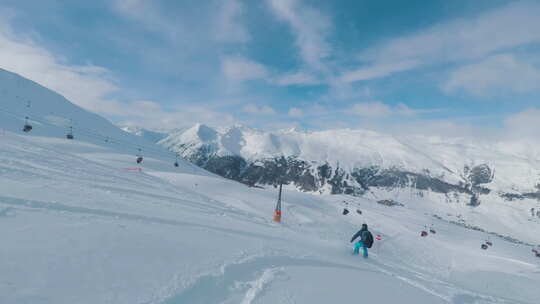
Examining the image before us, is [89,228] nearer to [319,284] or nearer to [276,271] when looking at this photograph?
[276,271]

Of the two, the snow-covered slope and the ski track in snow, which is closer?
the ski track in snow

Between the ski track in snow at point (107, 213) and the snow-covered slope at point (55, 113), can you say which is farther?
the snow-covered slope at point (55, 113)

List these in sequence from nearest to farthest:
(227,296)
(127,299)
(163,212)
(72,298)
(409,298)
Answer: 1. (72,298)
2. (127,299)
3. (227,296)
4. (409,298)
5. (163,212)

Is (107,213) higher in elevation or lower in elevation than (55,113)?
lower

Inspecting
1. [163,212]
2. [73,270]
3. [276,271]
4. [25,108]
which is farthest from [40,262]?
[25,108]

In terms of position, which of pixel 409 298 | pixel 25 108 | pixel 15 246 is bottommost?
pixel 409 298

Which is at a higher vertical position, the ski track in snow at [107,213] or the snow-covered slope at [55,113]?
the snow-covered slope at [55,113]

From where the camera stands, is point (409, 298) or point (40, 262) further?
point (409, 298)

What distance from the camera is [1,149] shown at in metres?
15.8

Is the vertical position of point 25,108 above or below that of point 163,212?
above

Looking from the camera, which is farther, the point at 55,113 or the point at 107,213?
the point at 55,113

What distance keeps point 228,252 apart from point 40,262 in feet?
13.3

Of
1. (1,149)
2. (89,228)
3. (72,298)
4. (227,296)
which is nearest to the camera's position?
(72,298)

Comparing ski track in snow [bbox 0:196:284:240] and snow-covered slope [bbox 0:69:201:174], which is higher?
snow-covered slope [bbox 0:69:201:174]
